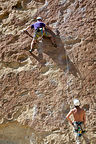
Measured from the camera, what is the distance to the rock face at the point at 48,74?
139 inches

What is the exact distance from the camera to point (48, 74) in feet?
12.6

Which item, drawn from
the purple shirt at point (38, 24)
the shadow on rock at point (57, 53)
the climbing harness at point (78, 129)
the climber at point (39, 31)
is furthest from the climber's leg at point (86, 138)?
the purple shirt at point (38, 24)

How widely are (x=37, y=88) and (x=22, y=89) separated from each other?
295 millimetres

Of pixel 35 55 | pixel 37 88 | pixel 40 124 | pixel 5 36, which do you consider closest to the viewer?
pixel 40 124

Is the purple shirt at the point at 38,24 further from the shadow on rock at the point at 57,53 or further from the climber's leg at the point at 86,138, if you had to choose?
the climber's leg at the point at 86,138

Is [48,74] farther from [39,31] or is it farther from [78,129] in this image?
[78,129]

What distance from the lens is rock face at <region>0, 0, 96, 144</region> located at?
3.54 meters

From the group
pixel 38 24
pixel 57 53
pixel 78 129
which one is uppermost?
pixel 38 24

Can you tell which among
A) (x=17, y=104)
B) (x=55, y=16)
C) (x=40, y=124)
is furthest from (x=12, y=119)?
(x=55, y=16)

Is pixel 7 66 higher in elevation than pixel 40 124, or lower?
higher

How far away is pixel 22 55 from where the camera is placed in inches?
161

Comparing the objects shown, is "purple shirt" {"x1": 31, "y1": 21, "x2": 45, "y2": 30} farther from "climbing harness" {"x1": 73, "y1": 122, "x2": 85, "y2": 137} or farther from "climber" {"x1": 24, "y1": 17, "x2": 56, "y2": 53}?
"climbing harness" {"x1": 73, "y1": 122, "x2": 85, "y2": 137}

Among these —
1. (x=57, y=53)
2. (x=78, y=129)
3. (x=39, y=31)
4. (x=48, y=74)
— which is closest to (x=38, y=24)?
(x=39, y=31)

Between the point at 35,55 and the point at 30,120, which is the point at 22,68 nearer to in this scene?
the point at 35,55
